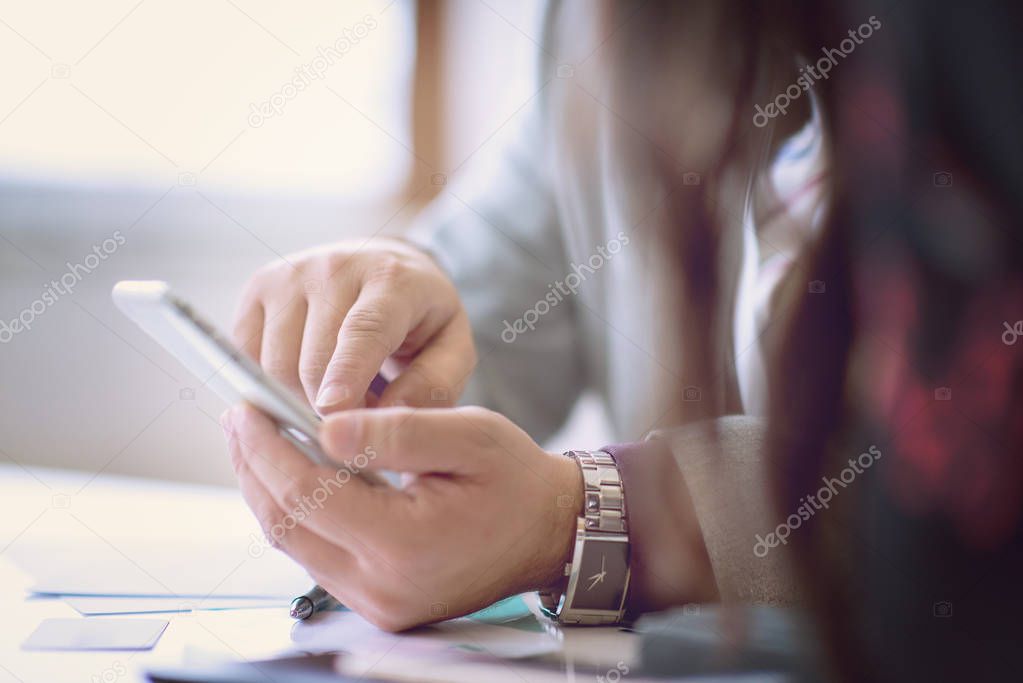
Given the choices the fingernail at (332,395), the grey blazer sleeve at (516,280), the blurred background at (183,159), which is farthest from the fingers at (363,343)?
the blurred background at (183,159)

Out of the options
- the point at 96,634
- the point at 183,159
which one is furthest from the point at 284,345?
the point at 183,159

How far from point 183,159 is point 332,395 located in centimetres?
169

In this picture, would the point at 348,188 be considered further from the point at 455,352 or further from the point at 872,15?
the point at 872,15

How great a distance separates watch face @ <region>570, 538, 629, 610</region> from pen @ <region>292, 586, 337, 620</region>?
0.15 m

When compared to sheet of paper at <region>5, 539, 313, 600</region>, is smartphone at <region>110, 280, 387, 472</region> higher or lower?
higher

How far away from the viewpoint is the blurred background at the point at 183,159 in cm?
192

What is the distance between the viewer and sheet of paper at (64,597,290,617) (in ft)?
1.65

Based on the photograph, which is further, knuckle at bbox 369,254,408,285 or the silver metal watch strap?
knuckle at bbox 369,254,408,285

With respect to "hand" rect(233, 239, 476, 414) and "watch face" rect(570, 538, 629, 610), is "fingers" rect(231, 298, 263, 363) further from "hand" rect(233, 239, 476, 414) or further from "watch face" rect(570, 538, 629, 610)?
"watch face" rect(570, 538, 629, 610)

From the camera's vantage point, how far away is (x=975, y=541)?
1.34ft

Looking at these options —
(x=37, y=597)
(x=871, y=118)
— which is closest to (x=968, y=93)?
(x=871, y=118)

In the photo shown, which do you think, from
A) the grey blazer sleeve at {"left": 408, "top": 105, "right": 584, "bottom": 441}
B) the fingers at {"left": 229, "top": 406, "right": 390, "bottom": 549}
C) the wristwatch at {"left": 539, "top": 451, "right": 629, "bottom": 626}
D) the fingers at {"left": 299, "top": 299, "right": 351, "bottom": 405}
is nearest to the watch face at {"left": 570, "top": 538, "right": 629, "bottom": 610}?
the wristwatch at {"left": 539, "top": 451, "right": 629, "bottom": 626}

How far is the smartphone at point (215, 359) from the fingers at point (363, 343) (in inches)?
2.3

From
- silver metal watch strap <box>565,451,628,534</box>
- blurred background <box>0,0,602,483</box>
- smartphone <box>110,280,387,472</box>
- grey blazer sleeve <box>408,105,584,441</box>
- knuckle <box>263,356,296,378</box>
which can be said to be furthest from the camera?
blurred background <box>0,0,602,483</box>
